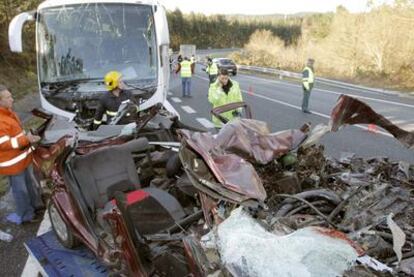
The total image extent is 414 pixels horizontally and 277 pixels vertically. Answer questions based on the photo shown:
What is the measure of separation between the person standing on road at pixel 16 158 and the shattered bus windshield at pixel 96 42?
275 cm

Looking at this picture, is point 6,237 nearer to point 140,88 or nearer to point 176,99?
point 140,88

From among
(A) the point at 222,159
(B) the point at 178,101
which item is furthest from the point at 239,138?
(B) the point at 178,101

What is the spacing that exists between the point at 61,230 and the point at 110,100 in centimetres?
315

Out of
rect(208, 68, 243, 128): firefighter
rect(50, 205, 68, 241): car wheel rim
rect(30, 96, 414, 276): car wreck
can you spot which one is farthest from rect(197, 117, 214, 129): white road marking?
rect(50, 205, 68, 241): car wheel rim

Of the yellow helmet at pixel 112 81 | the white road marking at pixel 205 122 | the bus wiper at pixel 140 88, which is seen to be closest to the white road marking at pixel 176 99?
the white road marking at pixel 205 122

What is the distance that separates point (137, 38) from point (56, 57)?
1.50m

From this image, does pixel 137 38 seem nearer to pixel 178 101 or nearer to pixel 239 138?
pixel 239 138

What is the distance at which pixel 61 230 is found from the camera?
4.41m

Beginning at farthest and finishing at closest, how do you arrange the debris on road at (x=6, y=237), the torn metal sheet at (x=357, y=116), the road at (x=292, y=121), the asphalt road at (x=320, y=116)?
1. the asphalt road at (x=320, y=116)
2. the debris on road at (x=6, y=237)
3. the road at (x=292, y=121)
4. the torn metal sheet at (x=357, y=116)

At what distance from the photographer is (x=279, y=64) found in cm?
4266

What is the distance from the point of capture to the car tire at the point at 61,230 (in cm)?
422

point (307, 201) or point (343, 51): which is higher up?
point (307, 201)

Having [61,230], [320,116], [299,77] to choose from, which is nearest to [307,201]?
[61,230]

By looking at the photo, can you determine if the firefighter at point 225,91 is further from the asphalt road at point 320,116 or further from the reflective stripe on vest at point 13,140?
the reflective stripe on vest at point 13,140
